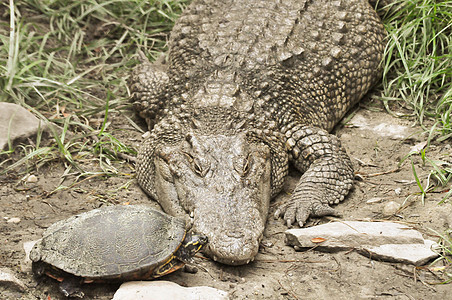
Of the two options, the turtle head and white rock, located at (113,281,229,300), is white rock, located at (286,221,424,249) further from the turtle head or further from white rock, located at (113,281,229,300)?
white rock, located at (113,281,229,300)

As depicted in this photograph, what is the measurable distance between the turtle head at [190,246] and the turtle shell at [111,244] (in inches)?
3.0

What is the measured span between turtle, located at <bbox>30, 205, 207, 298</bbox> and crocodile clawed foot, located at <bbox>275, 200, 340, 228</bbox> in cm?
108

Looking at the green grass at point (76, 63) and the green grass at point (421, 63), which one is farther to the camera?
the green grass at point (421, 63)

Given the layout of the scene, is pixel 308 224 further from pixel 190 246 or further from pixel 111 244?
pixel 111 244

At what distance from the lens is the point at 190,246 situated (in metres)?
3.47

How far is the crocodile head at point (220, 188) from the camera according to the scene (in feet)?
11.9

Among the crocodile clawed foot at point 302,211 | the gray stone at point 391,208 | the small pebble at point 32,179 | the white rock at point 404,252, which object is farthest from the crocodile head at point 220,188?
the small pebble at point 32,179

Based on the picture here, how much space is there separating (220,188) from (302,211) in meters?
0.78

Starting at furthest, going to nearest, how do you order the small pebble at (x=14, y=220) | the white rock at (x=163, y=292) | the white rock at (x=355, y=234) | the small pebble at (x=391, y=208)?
the small pebble at (x=391, y=208) < the small pebble at (x=14, y=220) < the white rock at (x=355, y=234) < the white rock at (x=163, y=292)

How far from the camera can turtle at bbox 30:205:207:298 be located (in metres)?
3.13

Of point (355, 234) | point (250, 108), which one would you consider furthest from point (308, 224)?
point (250, 108)

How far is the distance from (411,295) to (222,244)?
4.03 feet

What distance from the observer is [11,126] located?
192 inches

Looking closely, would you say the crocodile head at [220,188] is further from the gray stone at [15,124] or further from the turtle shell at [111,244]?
the gray stone at [15,124]
